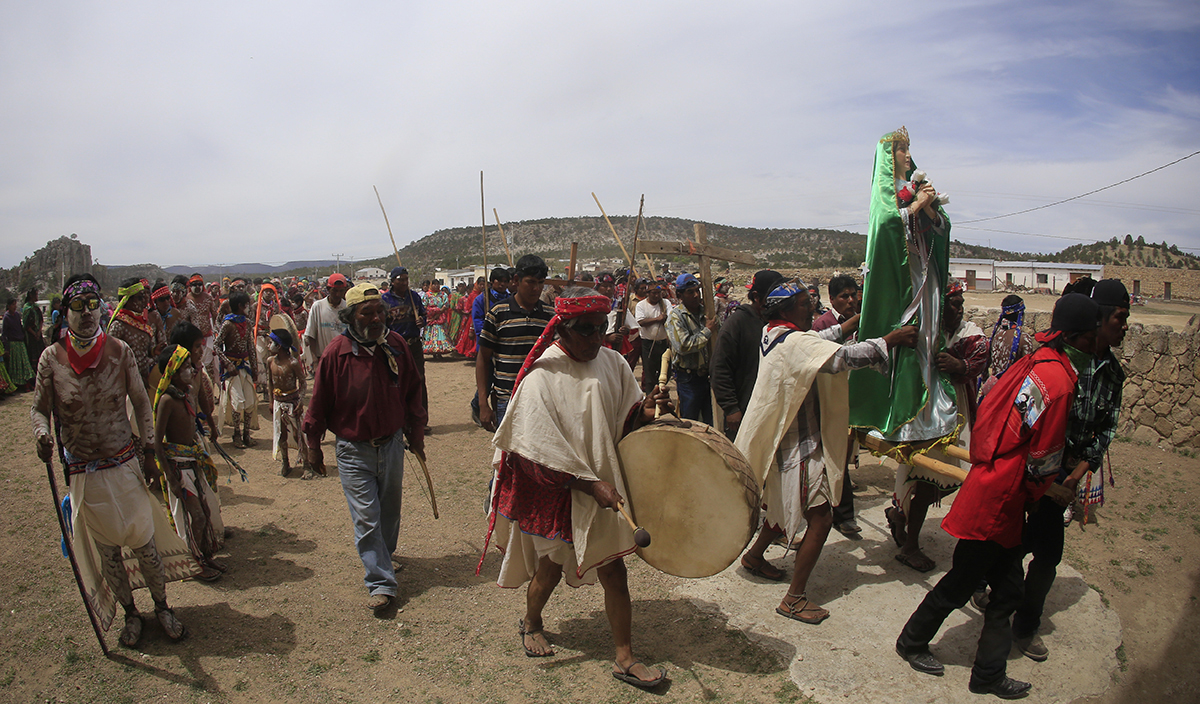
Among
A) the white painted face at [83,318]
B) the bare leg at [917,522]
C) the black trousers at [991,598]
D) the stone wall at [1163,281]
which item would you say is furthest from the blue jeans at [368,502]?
the stone wall at [1163,281]

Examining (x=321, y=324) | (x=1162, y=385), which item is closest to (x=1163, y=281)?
(x=1162, y=385)

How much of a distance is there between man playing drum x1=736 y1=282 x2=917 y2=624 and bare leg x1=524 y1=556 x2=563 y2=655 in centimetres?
139

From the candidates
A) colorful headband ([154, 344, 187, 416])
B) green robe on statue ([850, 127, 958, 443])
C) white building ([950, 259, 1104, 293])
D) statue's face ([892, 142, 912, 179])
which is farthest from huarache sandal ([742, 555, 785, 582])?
white building ([950, 259, 1104, 293])

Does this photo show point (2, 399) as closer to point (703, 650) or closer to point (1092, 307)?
point (703, 650)

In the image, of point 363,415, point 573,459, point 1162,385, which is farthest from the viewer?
point 1162,385

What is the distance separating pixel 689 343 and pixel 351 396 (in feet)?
11.1

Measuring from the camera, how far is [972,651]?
12.8 ft

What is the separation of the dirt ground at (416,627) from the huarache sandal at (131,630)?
61mm

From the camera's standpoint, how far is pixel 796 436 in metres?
4.17

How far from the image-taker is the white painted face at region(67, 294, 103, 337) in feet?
12.5

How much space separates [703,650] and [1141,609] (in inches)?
123

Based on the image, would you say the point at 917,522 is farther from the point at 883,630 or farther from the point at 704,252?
the point at 704,252

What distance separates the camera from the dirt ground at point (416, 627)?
11.8ft

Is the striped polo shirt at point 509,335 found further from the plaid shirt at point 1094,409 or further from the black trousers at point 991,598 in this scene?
the plaid shirt at point 1094,409
